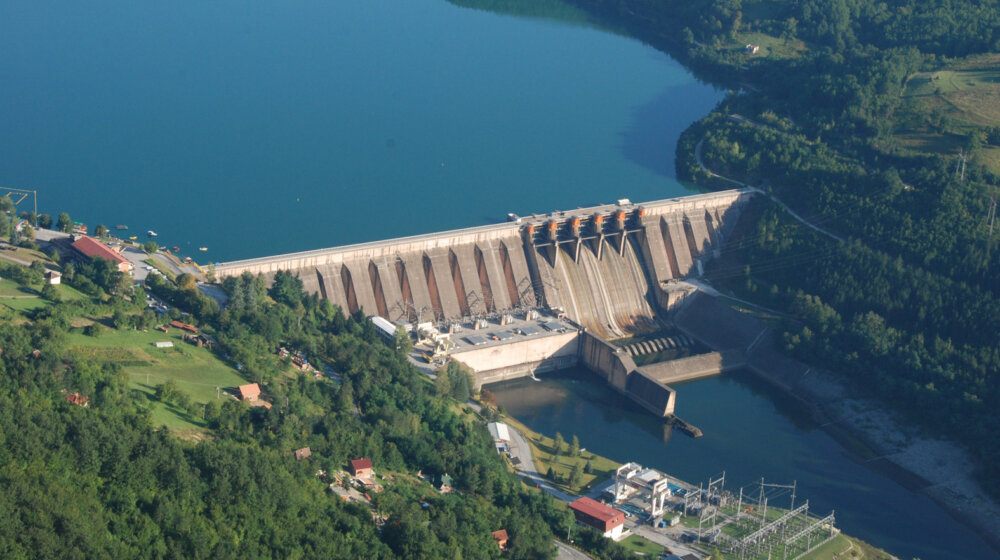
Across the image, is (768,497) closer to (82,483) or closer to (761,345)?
(761,345)

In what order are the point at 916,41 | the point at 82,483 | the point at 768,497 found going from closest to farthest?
the point at 82,483 < the point at 768,497 < the point at 916,41

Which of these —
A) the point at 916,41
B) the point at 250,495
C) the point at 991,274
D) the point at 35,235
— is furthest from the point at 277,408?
the point at 916,41

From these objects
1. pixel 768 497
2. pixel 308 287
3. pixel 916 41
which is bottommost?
pixel 768 497

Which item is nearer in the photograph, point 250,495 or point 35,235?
point 250,495

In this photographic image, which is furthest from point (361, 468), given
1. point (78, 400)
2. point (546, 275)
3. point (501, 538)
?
point (546, 275)

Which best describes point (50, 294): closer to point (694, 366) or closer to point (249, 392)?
point (249, 392)

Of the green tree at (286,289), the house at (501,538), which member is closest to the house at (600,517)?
the house at (501,538)

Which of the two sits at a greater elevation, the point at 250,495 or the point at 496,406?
the point at 250,495

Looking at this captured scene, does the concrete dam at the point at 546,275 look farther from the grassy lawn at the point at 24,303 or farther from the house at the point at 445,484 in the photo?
the house at the point at 445,484
